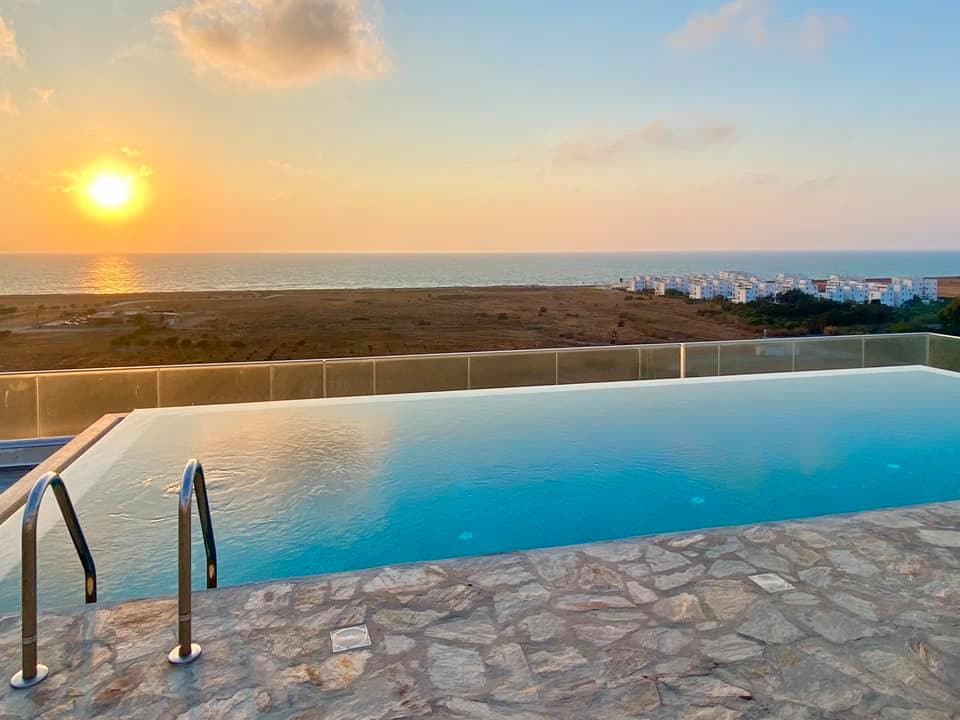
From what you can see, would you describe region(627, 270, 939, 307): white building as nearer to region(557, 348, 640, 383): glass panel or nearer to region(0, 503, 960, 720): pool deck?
region(557, 348, 640, 383): glass panel

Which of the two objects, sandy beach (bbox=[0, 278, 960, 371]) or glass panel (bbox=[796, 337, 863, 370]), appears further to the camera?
sandy beach (bbox=[0, 278, 960, 371])

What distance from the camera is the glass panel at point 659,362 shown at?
946cm

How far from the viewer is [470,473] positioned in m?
5.89

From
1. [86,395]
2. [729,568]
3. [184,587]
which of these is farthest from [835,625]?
[86,395]

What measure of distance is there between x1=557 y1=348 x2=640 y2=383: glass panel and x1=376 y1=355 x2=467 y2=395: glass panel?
132cm

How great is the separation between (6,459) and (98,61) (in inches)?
396

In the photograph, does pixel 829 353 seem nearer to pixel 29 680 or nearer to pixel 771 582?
pixel 771 582

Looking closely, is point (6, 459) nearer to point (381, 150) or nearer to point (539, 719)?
point (539, 719)

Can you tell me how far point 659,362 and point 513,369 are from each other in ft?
6.47

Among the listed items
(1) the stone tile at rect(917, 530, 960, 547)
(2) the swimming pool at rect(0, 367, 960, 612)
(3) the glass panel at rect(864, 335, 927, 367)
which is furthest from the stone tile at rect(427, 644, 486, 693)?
(3) the glass panel at rect(864, 335, 927, 367)

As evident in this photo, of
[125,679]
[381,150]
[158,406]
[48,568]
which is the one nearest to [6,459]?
[158,406]

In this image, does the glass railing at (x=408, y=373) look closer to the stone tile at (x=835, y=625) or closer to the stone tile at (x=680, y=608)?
the stone tile at (x=680, y=608)

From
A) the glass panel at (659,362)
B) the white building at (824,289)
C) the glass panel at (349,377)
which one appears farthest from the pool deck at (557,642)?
the white building at (824,289)

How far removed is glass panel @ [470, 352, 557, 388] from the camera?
8.94 meters
